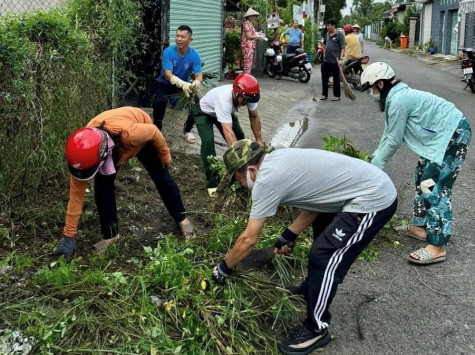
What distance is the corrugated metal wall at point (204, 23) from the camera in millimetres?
10672

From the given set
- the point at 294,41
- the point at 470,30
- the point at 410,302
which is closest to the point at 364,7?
the point at 470,30

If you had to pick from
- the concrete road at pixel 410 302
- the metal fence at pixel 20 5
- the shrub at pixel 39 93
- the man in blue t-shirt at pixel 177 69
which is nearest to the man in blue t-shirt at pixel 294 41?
the man in blue t-shirt at pixel 177 69

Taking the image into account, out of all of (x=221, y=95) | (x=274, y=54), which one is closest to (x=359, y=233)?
(x=221, y=95)

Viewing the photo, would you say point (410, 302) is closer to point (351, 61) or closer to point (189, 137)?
point (189, 137)

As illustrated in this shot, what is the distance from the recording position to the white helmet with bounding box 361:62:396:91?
15.5ft

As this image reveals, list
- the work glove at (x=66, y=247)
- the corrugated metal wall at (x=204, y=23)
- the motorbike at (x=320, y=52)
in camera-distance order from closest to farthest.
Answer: the work glove at (x=66, y=247) → the corrugated metal wall at (x=204, y=23) → the motorbike at (x=320, y=52)

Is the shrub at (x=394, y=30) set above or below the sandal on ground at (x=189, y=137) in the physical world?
above

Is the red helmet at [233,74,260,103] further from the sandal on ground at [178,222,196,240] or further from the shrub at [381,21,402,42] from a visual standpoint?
the shrub at [381,21,402,42]

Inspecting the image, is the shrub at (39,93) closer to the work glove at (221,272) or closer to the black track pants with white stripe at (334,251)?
the work glove at (221,272)

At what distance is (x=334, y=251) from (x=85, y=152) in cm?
172

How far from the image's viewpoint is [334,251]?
330 cm

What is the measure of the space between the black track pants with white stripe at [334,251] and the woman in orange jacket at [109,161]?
1.59 meters

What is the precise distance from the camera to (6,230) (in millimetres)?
4469

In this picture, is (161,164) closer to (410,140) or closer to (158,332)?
(158,332)
